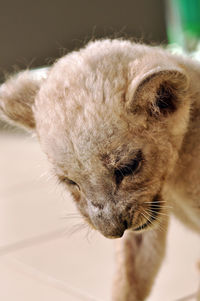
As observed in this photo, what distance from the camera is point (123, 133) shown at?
5.62 ft

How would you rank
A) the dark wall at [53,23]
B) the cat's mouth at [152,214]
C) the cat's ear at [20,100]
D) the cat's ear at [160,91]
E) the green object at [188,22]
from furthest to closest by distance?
1. the dark wall at [53,23]
2. the green object at [188,22]
3. the cat's ear at [20,100]
4. the cat's mouth at [152,214]
5. the cat's ear at [160,91]

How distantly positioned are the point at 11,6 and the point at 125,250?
433 cm

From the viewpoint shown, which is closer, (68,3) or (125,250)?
(125,250)

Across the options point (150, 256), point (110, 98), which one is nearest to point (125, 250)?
point (150, 256)

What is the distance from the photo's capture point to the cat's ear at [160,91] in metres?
1.66

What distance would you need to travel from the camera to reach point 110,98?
1.71 m

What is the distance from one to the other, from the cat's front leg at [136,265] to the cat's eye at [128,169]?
19.4 inches

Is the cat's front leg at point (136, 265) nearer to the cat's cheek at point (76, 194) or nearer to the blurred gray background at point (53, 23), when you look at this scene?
the cat's cheek at point (76, 194)

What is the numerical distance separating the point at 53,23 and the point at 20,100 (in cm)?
405

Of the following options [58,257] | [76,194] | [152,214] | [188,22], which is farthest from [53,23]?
[152,214]

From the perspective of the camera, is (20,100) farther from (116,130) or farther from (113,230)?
(113,230)

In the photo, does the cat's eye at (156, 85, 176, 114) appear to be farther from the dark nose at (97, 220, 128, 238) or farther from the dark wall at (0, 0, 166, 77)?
the dark wall at (0, 0, 166, 77)

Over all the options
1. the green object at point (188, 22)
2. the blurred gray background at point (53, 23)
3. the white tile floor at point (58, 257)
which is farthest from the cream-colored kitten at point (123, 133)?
the blurred gray background at point (53, 23)

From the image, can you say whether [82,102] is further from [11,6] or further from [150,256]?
[11,6]
